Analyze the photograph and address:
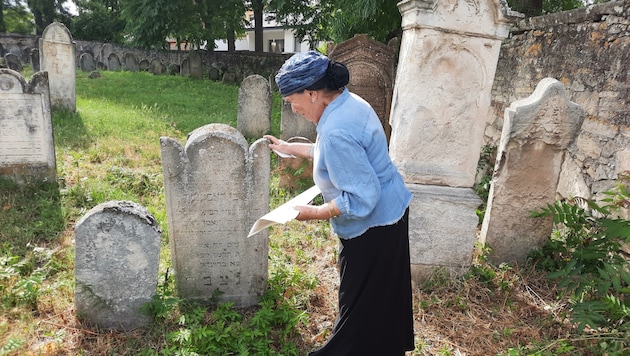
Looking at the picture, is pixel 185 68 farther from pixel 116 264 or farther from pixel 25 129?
pixel 116 264

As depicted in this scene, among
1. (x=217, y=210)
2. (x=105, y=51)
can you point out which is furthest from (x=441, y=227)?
(x=105, y=51)

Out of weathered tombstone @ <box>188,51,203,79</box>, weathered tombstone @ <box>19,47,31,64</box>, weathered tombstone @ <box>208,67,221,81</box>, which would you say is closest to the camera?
weathered tombstone @ <box>188,51,203,79</box>

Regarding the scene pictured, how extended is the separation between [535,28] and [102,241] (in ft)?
20.8

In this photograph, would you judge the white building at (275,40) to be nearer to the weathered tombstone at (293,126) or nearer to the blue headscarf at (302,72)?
the weathered tombstone at (293,126)

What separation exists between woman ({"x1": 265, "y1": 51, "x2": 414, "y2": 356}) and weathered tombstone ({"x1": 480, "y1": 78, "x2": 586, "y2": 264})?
75.3 inches

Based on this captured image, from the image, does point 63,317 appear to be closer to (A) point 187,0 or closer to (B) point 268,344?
(B) point 268,344

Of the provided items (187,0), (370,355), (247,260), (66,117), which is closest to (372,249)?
(370,355)

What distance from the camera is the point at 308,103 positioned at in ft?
6.76

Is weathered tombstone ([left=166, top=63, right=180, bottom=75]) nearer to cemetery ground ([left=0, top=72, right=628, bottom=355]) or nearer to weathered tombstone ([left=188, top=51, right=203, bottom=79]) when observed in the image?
A: weathered tombstone ([left=188, top=51, right=203, bottom=79])

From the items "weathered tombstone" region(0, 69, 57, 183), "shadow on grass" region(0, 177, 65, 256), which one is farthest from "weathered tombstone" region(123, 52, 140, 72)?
"shadow on grass" region(0, 177, 65, 256)

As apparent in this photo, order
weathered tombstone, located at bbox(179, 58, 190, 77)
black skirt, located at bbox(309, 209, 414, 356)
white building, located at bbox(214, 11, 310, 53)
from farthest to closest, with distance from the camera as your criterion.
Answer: white building, located at bbox(214, 11, 310, 53)
weathered tombstone, located at bbox(179, 58, 190, 77)
black skirt, located at bbox(309, 209, 414, 356)

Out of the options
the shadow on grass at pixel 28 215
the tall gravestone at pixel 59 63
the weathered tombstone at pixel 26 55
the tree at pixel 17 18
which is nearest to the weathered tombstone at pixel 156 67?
the weathered tombstone at pixel 26 55

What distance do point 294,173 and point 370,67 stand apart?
7.81 feet

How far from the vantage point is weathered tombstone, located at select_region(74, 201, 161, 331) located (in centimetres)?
269
